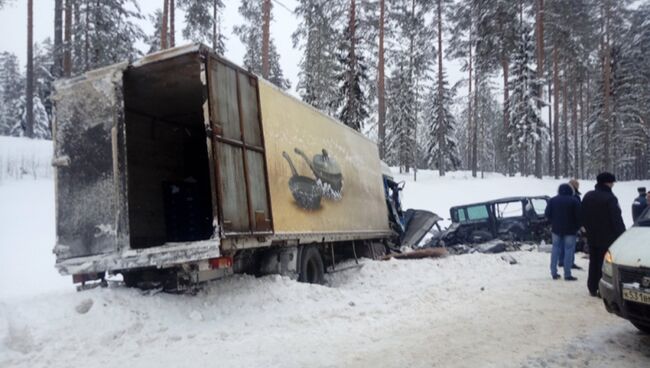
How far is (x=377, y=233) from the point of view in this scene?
11.6m

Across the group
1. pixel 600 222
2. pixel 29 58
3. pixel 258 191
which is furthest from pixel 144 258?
pixel 29 58

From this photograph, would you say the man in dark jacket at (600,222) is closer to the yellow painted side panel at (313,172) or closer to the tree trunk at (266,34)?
the yellow painted side panel at (313,172)

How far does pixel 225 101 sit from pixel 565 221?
6204 mm

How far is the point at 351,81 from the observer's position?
25.2 meters

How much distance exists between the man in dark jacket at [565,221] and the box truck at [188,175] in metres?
4.00

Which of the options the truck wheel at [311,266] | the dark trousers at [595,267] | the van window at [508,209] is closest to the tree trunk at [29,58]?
the truck wheel at [311,266]

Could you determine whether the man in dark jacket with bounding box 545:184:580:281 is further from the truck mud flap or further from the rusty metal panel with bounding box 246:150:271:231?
the truck mud flap

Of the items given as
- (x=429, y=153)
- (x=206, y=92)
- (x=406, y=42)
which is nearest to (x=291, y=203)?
(x=206, y=92)

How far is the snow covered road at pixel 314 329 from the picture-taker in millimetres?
4293

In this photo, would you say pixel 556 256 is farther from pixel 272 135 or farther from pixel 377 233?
pixel 272 135

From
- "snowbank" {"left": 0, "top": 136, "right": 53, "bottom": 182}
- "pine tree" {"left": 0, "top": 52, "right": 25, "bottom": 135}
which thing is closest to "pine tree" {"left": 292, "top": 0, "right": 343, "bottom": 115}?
"snowbank" {"left": 0, "top": 136, "right": 53, "bottom": 182}

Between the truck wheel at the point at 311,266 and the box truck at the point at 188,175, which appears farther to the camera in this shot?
the truck wheel at the point at 311,266

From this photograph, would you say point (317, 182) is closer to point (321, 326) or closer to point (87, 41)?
point (321, 326)

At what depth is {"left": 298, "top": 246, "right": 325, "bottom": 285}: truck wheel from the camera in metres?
7.60
